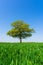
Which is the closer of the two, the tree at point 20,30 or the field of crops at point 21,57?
the field of crops at point 21,57

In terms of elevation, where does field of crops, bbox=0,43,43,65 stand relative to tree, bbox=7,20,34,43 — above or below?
below

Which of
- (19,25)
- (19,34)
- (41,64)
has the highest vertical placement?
(19,25)

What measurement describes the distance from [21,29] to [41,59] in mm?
54393

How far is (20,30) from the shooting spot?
57.4 m

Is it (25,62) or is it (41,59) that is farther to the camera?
(41,59)

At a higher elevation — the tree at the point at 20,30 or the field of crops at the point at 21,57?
the tree at the point at 20,30

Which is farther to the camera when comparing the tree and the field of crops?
the tree

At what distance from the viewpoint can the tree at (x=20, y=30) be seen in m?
56.3

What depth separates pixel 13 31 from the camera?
56312 mm

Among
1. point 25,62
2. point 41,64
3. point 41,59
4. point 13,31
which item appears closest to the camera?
point 25,62

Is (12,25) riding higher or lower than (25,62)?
higher

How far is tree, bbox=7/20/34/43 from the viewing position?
56.3 m

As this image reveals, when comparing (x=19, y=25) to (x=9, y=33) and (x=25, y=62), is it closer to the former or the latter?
(x=9, y=33)

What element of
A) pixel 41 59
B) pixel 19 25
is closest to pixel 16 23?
pixel 19 25
